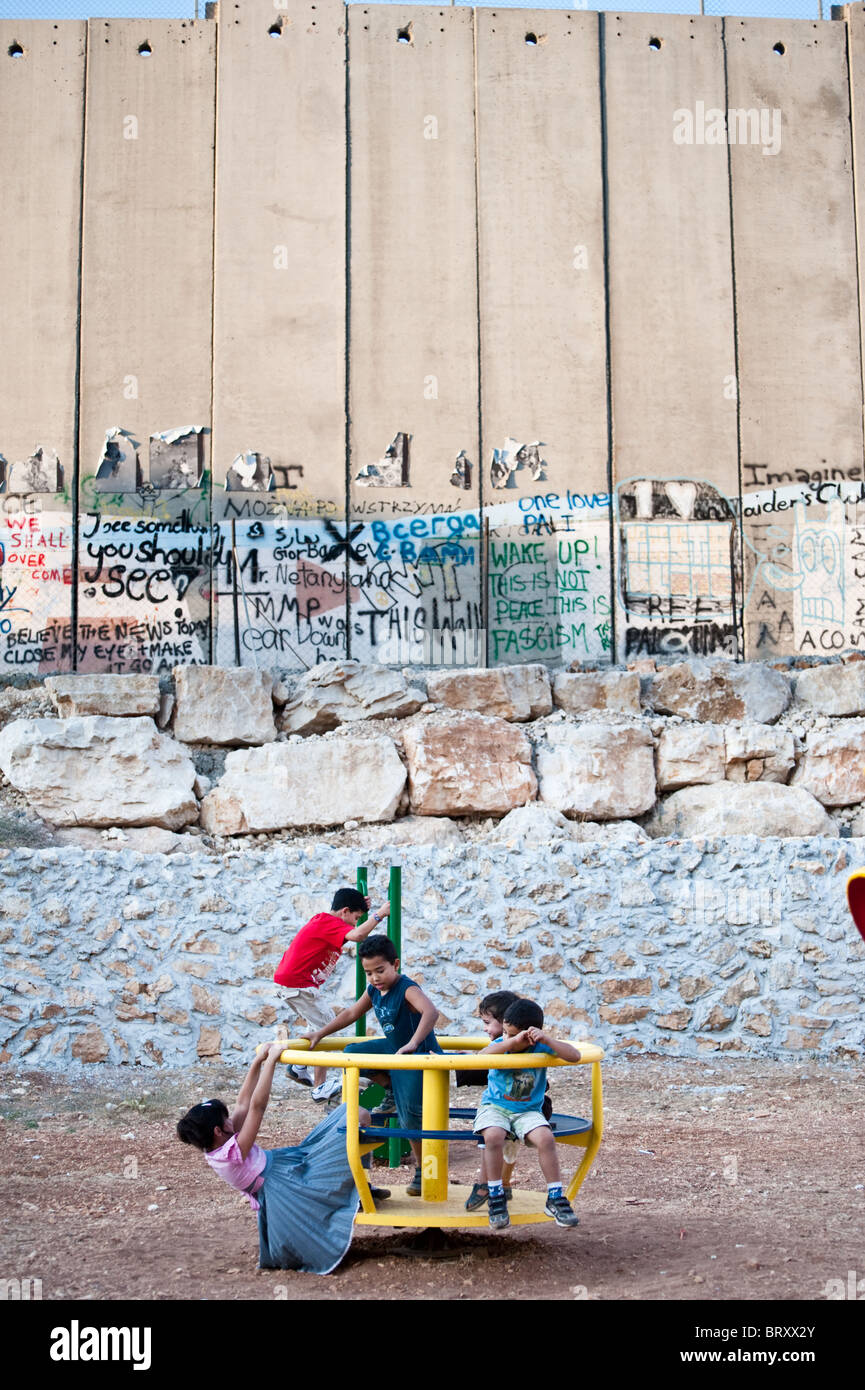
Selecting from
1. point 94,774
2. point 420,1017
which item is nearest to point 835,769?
point 94,774

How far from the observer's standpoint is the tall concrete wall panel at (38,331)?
34.9 feet

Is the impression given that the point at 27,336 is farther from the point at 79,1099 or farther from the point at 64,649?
the point at 79,1099

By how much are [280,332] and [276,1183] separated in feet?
27.8

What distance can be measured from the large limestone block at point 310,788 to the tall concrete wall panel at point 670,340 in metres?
2.81

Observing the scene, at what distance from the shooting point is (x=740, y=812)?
9.64m

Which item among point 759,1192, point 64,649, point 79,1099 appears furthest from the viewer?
point 64,649

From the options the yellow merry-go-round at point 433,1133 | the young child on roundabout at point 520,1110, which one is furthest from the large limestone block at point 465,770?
the young child on roundabout at point 520,1110

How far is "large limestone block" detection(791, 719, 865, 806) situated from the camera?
32.9ft

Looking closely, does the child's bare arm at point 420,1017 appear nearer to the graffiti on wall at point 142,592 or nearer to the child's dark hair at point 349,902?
the child's dark hair at point 349,902

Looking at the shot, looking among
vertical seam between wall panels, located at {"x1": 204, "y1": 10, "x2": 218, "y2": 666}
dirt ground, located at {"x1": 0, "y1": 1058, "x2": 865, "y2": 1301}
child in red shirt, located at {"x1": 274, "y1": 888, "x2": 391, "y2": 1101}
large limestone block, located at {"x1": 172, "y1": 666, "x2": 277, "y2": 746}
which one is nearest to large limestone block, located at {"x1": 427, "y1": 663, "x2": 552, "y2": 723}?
large limestone block, located at {"x1": 172, "y1": 666, "x2": 277, "y2": 746}

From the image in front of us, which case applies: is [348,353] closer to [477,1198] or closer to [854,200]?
[854,200]

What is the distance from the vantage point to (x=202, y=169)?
11.3 meters

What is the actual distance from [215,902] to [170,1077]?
1066 mm

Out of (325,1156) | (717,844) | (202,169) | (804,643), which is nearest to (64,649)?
(202,169)
